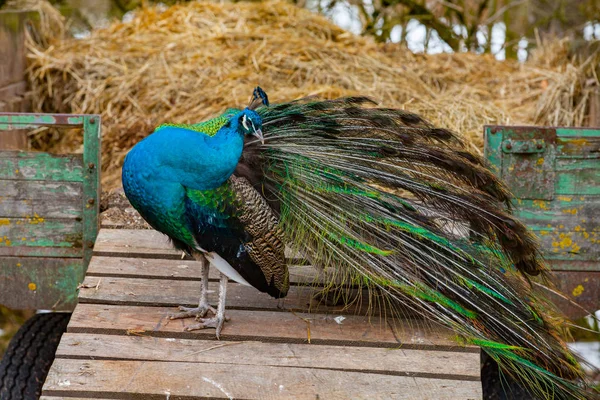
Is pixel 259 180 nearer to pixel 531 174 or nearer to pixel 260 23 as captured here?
pixel 531 174

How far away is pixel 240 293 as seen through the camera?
128 inches

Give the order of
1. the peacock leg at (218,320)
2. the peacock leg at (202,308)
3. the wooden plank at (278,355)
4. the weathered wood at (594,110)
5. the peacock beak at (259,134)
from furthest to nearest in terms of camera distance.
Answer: the weathered wood at (594,110)
the peacock leg at (202,308)
the peacock leg at (218,320)
the peacock beak at (259,134)
the wooden plank at (278,355)

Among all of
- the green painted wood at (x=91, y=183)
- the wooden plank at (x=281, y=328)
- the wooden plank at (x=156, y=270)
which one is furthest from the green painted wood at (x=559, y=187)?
the green painted wood at (x=91, y=183)

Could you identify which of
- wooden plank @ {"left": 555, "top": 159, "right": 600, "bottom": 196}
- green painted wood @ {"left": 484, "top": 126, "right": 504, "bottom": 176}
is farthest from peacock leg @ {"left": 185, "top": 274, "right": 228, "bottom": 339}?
wooden plank @ {"left": 555, "top": 159, "right": 600, "bottom": 196}

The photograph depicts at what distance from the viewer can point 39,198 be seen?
11.5 ft

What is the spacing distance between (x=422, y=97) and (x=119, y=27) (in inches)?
100

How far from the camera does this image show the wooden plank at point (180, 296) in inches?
121

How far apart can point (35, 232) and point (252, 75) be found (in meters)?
2.06

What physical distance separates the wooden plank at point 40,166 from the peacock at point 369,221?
2.81 feet

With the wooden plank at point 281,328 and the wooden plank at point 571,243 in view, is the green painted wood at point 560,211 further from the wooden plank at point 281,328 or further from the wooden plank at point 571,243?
the wooden plank at point 281,328

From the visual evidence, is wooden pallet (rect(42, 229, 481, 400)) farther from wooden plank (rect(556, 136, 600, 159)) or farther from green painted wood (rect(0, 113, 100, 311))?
wooden plank (rect(556, 136, 600, 159))

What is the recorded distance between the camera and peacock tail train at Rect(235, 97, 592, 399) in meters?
2.78

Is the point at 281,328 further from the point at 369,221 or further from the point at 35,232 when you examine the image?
the point at 35,232

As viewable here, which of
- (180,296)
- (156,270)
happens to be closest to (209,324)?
(180,296)
